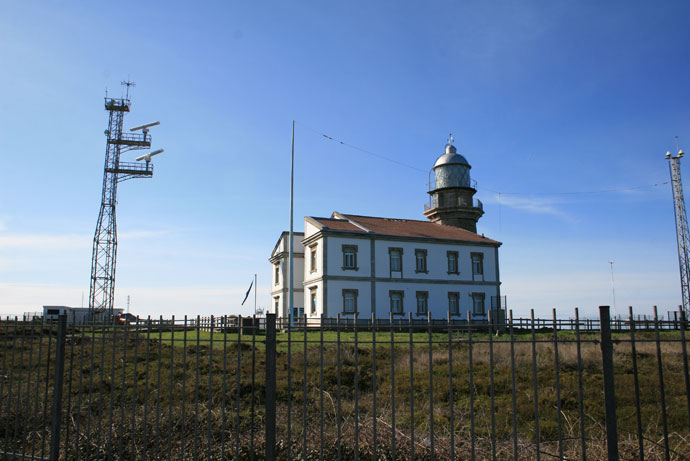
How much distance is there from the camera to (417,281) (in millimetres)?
38062

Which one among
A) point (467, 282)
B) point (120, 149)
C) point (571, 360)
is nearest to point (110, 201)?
point (120, 149)

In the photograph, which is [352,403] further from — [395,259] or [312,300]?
[395,259]

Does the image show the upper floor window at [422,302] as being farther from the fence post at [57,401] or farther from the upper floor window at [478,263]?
the fence post at [57,401]

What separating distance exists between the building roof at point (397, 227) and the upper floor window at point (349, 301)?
4430 mm

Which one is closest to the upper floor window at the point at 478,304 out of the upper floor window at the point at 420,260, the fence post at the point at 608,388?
the upper floor window at the point at 420,260

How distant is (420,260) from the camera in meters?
38.6

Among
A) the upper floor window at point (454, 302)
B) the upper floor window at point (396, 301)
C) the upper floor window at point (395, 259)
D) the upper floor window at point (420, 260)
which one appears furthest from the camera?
the upper floor window at point (454, 302)

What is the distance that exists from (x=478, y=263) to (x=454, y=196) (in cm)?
743

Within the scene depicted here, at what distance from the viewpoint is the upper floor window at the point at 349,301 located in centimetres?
3581

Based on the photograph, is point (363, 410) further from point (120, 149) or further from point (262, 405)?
point (120, 149)

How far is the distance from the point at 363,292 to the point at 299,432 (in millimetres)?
29353

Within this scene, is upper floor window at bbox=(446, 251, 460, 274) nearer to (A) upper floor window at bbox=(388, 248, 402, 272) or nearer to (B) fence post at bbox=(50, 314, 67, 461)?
(A) upper floor window at bbox=(388, 248, 402, 272)

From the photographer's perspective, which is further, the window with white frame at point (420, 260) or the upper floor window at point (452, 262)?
the upper floor window at point (452, 262)

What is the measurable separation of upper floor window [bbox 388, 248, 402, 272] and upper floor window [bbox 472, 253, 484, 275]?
658 cm
